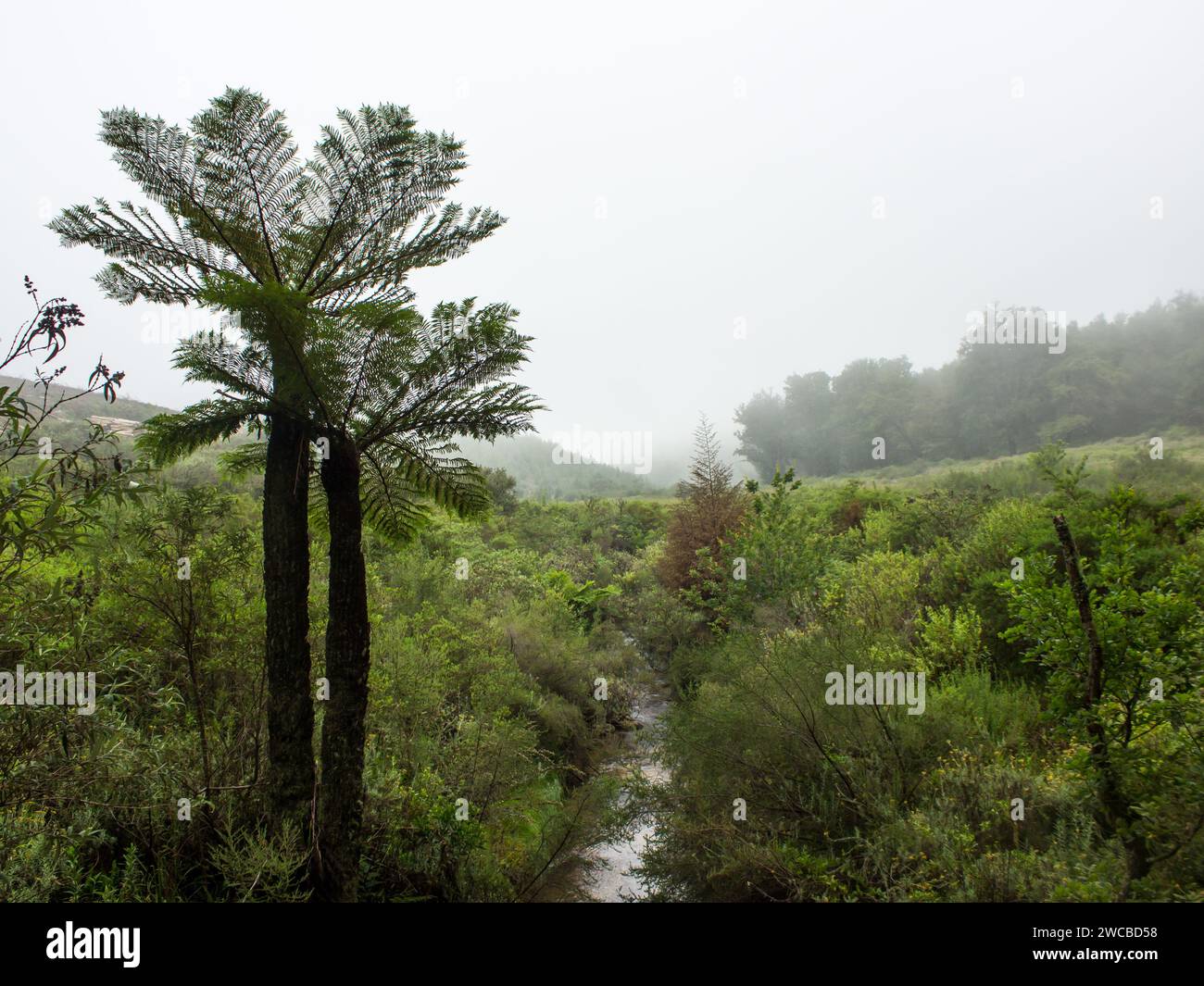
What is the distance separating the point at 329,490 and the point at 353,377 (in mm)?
715

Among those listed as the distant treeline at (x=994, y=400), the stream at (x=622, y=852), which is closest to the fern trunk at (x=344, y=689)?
the stream at (x=622, y=852)

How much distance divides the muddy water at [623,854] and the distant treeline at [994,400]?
2619 centimetres

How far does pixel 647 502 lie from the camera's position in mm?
29734

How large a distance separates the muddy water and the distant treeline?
85.9 ft

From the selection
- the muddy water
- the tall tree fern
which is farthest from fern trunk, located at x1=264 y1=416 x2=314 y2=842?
the muddy water

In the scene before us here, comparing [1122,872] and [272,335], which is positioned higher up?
[272,335]

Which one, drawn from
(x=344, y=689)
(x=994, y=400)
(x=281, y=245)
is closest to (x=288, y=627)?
(x=344, y=689)

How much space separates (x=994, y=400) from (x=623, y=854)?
36675mm

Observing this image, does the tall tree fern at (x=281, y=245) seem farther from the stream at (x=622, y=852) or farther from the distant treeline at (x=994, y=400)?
the distant treeline at (x=994, y=400)

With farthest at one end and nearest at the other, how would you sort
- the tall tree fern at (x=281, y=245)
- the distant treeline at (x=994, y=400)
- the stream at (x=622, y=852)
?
the distant treeline at (x=994, y=400) → the stream at (x=622, y=852) → the tall tree fern at (x=281, y=245)

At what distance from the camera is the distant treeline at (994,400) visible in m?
27.5

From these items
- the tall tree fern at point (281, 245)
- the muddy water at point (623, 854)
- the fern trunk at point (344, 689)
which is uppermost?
the tall tree fern at point (281, 245)
